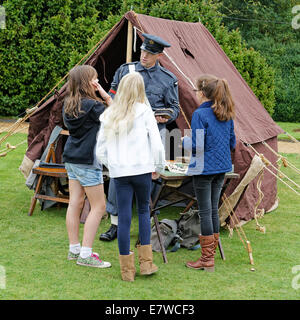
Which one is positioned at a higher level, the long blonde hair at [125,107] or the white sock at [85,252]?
the long blonde hair at [125,107]

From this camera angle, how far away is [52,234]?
16.4ft

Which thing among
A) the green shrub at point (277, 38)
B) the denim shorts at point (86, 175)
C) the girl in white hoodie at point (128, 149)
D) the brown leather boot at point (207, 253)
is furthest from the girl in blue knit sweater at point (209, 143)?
the green shrub at point (277, 38)

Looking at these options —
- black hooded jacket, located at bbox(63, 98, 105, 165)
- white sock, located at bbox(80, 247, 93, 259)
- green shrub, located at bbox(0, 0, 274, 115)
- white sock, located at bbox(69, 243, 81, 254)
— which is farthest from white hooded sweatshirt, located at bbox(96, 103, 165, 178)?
green shrub, located at bbox(0, 0, 274, 115)

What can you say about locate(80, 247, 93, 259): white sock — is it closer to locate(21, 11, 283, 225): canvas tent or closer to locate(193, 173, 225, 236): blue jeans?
locate(193, 173, 225, 236): blue jeans

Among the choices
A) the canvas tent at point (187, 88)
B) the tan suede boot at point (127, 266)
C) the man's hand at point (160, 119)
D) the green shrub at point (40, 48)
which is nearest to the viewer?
the tan suede boot at point (127, 266)

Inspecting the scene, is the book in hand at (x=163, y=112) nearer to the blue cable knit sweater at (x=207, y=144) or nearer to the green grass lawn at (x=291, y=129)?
the blue cable knit sweater at (x=207, y=144)

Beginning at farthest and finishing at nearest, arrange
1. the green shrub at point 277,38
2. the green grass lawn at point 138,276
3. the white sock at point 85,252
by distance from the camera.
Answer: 1. the green shrub at point 277,38
2. the white sock at point 85,252
3. the green grass lawn at point 138,276

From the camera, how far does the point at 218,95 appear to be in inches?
157

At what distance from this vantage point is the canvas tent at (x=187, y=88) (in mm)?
5328

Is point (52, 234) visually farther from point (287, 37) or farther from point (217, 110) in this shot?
point (287, 37)

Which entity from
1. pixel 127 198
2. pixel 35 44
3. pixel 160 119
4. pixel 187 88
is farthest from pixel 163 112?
pixel 35 44

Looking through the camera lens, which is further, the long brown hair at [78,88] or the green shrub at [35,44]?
the green shrub at [35,44]

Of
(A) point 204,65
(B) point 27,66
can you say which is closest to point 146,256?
(A) point 204,65

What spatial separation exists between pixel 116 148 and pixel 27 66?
1042 centimetres
